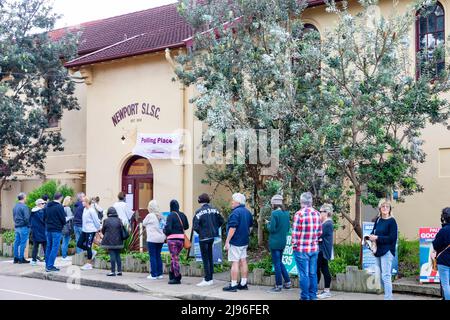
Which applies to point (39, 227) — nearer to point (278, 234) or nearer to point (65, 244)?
point (65, 244)

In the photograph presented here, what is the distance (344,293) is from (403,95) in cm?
383

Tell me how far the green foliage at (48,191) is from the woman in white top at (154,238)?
22.0 ft

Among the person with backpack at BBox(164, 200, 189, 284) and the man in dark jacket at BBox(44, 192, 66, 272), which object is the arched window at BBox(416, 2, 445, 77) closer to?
the person with backpack at BBox(164, 200, 189, 284)

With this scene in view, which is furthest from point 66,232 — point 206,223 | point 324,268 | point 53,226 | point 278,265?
point 324,268

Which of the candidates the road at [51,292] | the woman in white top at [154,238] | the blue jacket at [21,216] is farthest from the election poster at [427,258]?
the blue jacket at [21,216]

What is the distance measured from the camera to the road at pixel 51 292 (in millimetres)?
12422

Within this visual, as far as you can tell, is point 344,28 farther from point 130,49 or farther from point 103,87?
point 103,87

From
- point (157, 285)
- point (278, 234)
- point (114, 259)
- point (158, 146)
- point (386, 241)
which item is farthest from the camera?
point (158, 146)

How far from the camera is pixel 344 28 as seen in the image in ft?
43.3

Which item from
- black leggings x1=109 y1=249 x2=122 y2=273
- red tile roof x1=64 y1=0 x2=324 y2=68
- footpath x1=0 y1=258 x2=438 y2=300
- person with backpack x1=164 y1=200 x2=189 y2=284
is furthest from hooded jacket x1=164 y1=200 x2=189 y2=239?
red tile roof x1=64 y1=0 x2=324 y2=68

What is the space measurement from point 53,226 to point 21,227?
237cm

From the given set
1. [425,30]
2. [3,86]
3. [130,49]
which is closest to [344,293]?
[425,30]

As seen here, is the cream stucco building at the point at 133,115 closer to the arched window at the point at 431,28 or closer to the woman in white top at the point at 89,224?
the arched window at the point at 431,28

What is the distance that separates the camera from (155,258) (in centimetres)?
1457
